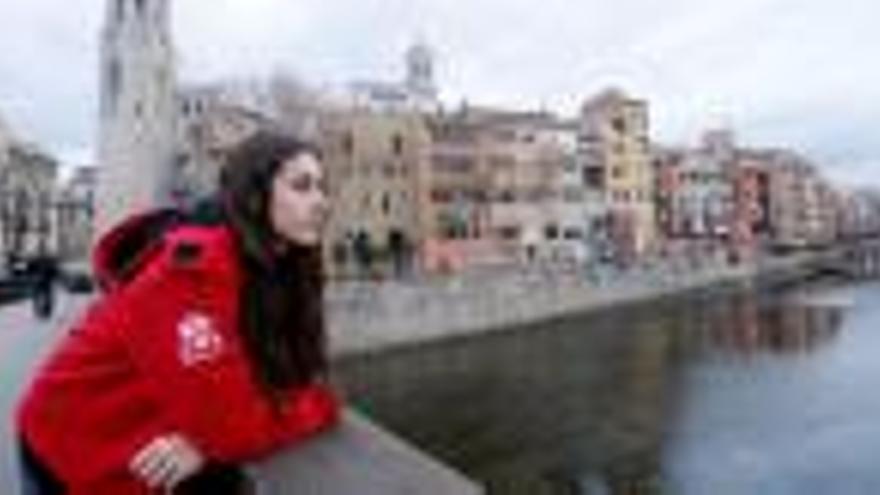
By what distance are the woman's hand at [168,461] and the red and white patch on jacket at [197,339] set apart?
128 millimetres

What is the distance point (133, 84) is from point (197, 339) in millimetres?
58648

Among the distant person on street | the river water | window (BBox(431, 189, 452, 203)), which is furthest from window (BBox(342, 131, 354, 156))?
the distant person on street

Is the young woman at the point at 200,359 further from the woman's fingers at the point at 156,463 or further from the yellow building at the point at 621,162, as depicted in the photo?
the yellow building at the point at 621,162

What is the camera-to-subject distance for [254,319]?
271cm

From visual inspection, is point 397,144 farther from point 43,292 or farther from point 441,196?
point 43,292

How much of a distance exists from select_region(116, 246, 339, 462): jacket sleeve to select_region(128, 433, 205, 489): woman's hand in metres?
0.02

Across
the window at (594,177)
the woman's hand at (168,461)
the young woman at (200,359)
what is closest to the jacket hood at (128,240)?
the young woman at (200,359)

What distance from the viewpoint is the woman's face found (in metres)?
2.81

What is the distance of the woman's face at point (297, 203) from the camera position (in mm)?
2809

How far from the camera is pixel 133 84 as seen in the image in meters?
60.0

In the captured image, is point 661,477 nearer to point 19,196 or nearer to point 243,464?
point 243,464

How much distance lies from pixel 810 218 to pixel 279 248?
6421 inches

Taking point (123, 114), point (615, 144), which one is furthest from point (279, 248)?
point (615, 144)

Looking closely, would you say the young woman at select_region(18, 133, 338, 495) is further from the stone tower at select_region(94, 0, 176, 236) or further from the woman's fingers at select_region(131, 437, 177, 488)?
the stone tower at select_region(94, 0, 176, 236)
